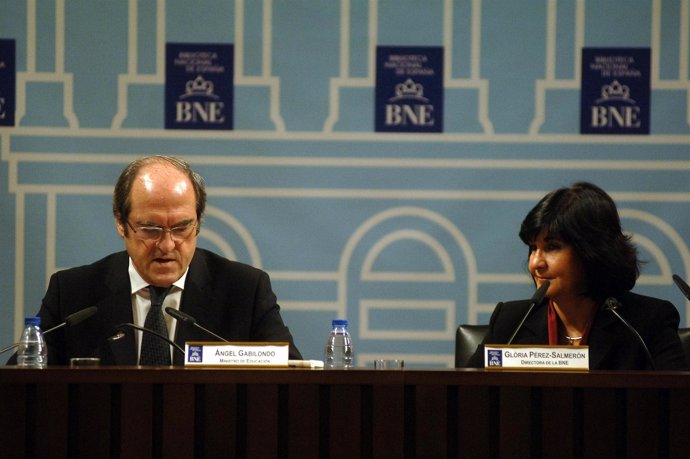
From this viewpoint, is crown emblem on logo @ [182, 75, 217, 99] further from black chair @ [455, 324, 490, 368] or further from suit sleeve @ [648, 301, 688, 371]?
suit sleeve @ [648, 301, 688, 371]

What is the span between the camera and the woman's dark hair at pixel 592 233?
9.82ft

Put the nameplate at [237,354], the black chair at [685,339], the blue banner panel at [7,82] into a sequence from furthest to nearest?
the blue banner panel at [7,82] < the black chair at [685,339] < the nameplate at [237,354]

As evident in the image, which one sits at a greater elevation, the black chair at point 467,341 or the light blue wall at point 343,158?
the light blue wall at point 343,158

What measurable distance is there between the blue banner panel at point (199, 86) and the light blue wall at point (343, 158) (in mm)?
44

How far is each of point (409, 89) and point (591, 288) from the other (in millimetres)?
1494

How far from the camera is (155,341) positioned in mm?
2916

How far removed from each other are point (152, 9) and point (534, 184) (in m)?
1.83

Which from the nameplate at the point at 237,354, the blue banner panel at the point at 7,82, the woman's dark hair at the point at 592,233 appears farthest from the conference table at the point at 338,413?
the blue banner panel at the point at 7,82

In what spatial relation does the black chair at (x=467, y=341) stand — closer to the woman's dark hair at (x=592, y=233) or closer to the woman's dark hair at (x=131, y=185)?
the woman's dark hair at (x=592, y=233)

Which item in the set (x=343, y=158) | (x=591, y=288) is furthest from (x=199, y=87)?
(x=591, y=288)

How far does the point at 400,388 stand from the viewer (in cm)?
200

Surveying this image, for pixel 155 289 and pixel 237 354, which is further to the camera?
pixel 155 289

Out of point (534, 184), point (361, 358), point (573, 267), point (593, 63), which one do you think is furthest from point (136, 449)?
point (593, 63)

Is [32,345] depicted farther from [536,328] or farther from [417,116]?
[417,116]
